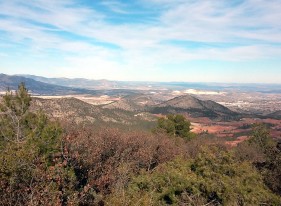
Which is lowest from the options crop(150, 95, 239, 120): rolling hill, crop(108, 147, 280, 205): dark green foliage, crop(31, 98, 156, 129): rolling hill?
crop(150, 95, 239, 120): rolling hill

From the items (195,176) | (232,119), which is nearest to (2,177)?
(195,176)

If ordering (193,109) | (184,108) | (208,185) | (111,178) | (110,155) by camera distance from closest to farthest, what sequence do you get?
(208,185) → (111,178) → (110,155) → (193,109) → (184,108)

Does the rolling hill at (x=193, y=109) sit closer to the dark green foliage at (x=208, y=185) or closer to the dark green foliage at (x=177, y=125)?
the dark green foliage at (x=177, y=125)

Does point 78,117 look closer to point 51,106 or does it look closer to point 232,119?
point 51,106

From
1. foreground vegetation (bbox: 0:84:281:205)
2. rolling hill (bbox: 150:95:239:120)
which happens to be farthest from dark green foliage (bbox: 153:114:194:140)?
rolling hill (bbox: 150:95:239:120)

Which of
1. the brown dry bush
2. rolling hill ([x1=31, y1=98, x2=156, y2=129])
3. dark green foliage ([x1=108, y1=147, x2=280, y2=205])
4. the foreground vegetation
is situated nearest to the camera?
the foreground vegetation

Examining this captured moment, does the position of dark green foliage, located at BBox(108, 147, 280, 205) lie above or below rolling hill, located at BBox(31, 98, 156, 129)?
above

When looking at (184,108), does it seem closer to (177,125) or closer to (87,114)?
(87,114)

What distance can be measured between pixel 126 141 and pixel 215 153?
1277cm

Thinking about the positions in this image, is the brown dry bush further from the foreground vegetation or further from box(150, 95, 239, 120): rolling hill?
box(150, 95, 239, 120): rolling hill

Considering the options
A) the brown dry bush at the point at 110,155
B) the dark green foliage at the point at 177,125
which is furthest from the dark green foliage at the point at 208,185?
the dark green foliage at the point at 177,125

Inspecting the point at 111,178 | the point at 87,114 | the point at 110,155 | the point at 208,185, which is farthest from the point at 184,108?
the point at 208,185

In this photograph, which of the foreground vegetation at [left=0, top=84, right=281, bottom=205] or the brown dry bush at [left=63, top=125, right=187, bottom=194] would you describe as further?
the brown dry bush at [left=63, top=125, right=187, bottom=194]

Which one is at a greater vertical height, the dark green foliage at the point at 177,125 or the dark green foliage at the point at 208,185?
the dark green foliage at the point at 208,185
